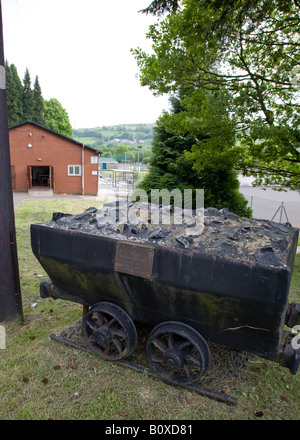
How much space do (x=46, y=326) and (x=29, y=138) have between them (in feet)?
63.6

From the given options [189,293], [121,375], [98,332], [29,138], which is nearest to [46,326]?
[98,332]

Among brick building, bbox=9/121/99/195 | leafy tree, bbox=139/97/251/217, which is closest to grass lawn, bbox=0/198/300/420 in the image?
leafy tree, bbox=139/97/251/217

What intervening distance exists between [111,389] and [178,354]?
0.87 metres

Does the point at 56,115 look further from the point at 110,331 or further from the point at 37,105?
the point at 110,331

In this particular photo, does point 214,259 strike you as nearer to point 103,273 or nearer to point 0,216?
point 103,273

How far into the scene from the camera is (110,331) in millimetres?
3680

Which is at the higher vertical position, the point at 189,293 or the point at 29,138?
the point at 29,138

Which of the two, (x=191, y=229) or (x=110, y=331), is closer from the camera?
(x=191, y=229)

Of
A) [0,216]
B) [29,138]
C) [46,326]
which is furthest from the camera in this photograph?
[29,138]

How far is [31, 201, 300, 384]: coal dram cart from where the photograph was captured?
9.28 feet

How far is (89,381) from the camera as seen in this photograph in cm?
342

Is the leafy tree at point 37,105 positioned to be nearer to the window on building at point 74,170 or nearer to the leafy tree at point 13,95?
the leafy tree at point 13,95

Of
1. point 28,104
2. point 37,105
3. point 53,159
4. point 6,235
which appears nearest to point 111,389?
point 6,235

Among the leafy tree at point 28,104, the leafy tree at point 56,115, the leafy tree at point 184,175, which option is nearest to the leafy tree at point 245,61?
the leafy tree at point 184,175
